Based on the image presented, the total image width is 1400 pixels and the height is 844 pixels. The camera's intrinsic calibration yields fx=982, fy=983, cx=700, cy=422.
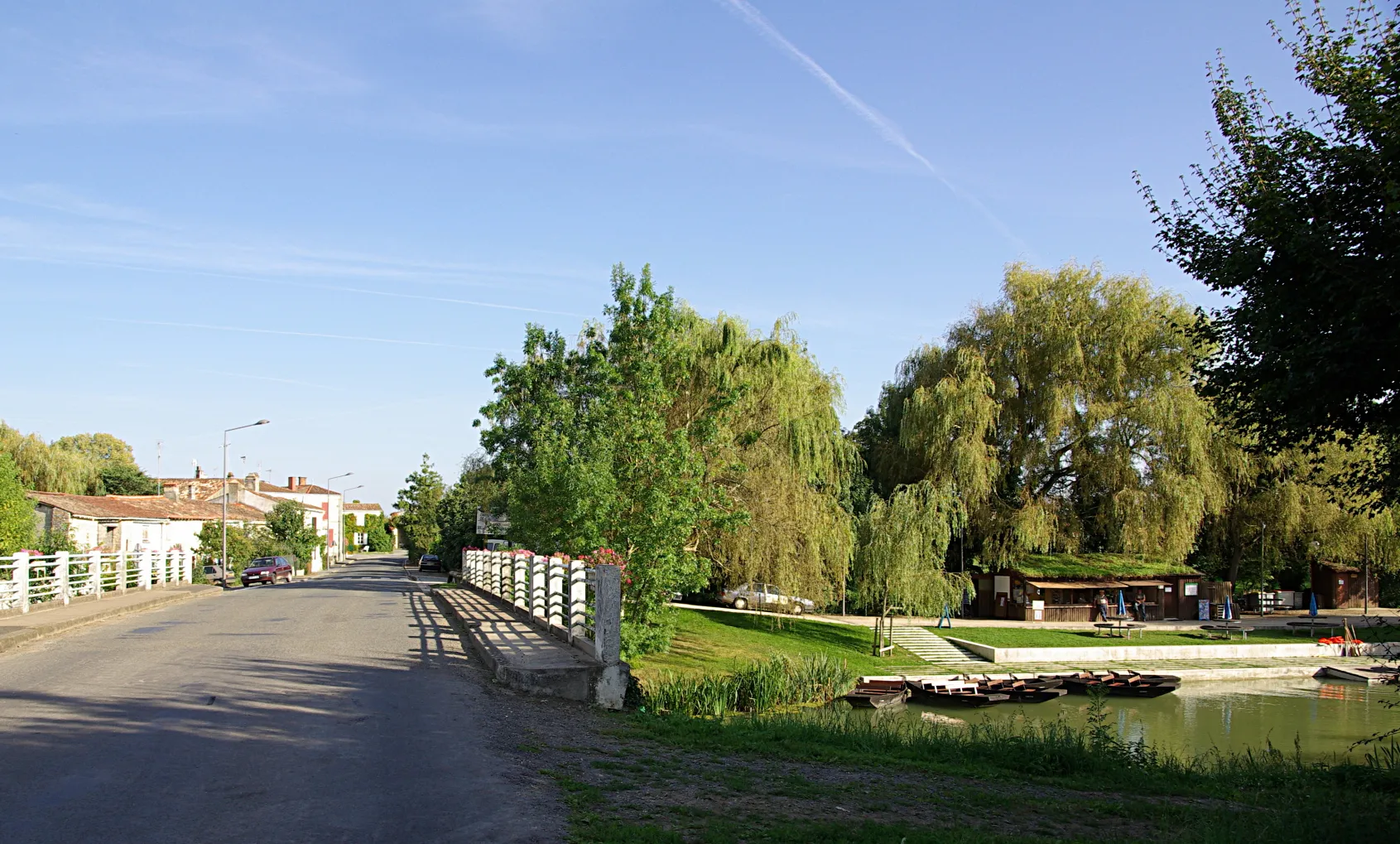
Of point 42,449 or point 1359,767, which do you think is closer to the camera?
point 1359,767

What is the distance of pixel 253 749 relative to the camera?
7.70 m

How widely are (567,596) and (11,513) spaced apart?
21.1m

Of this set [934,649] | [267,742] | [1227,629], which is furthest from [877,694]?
[1227,629]

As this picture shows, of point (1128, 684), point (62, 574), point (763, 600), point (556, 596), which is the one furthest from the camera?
point (763, 600)

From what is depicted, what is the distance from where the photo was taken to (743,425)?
32.2 m

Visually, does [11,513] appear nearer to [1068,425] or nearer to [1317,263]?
[1317,263]

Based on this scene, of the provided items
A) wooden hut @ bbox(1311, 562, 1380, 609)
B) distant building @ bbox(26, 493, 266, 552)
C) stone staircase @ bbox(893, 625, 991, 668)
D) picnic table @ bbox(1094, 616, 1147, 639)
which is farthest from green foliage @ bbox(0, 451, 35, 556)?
wooden hut @ bbox(1311, 562, 1380, 609)

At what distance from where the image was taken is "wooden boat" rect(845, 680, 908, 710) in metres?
25.6

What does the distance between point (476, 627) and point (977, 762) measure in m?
9.65

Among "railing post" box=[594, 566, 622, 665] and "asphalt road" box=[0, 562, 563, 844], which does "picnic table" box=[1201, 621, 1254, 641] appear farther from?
"asphalt road" box=[0, 562, 563, 844]

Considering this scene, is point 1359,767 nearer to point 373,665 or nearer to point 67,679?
point 373,665

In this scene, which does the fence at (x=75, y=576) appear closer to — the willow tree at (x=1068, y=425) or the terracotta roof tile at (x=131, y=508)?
the terracotta roof tile at (x=131, y=508)

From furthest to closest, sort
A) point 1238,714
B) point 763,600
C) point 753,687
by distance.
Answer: point 763,600 → point 1238,714 → point 753,687

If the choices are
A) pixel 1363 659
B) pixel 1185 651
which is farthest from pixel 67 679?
pixel 1363 659
